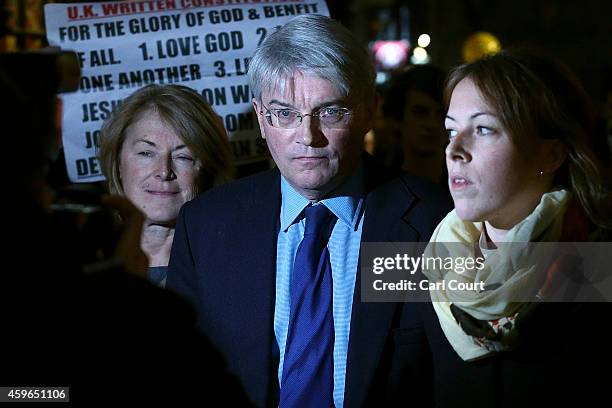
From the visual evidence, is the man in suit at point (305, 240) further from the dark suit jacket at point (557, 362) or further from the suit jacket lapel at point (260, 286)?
the dark suit jacket at point (557, 362)

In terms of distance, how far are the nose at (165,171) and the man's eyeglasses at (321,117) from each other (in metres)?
0.78

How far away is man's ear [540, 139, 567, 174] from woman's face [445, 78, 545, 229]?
0.03 m

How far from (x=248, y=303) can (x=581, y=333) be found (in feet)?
3.72

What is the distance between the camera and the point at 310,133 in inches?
→ 124

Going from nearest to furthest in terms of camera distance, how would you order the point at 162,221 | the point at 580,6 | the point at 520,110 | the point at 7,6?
the point at 520,110, the point at 162,221, the point at 7,6, the point at 580,6

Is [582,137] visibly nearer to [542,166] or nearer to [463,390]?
[542,166]

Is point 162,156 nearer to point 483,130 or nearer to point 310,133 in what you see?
point 310,133

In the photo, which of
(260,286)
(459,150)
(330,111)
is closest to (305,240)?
(260,286)

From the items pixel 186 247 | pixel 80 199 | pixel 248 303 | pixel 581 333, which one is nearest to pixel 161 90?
pixel 186 247

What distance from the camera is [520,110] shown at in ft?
8.42

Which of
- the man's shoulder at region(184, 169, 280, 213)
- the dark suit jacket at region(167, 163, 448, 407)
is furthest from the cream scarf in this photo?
the man's shoulder at region(184, 169, 280, 213)

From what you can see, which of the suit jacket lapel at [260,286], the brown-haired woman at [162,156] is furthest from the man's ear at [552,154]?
the brown-haired woman at [162,156]

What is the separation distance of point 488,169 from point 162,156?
5.54 ft

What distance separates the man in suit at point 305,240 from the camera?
2.99 meters
